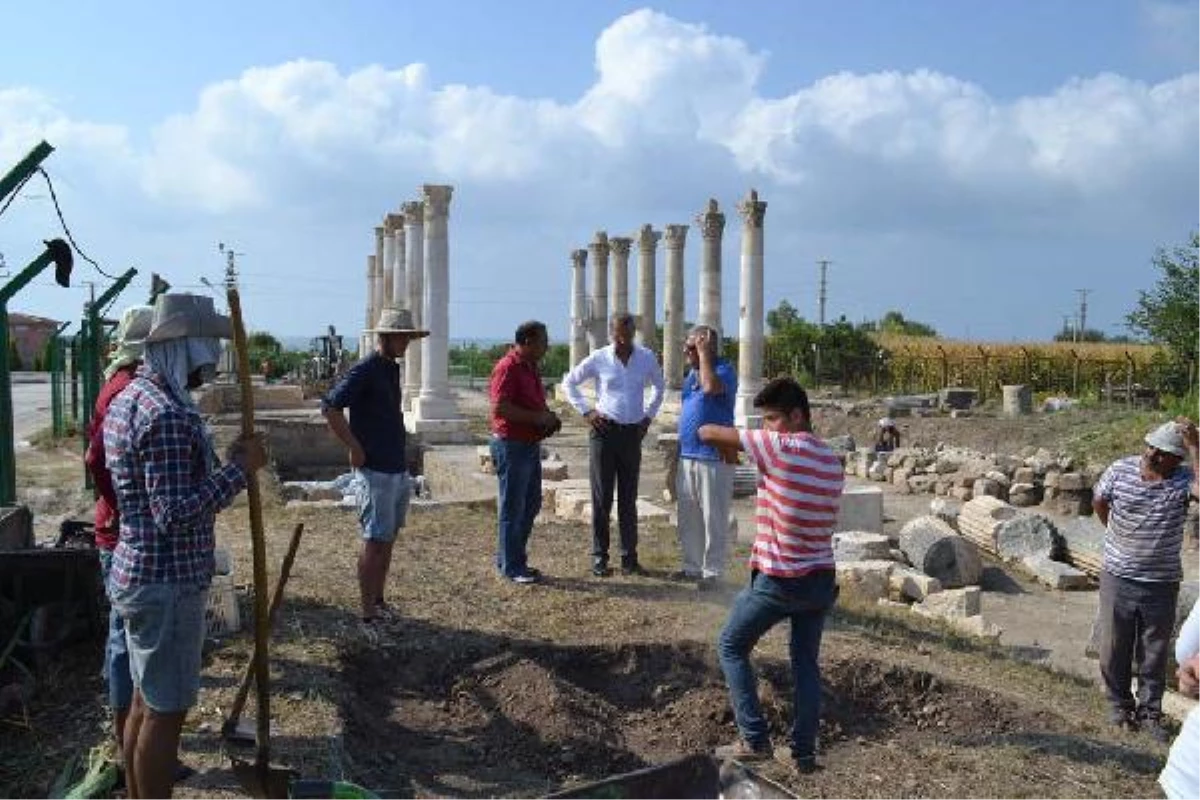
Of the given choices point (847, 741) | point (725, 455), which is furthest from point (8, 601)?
point (847, 741)

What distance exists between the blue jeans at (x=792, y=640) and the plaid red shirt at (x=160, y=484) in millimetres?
2243

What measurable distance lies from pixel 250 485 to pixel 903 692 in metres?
3.89

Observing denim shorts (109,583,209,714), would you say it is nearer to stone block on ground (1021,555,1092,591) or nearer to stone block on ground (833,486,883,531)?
stone block on ground (1021,555,1092,591)

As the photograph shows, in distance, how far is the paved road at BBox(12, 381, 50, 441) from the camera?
21.9 m

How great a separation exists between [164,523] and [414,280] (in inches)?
983

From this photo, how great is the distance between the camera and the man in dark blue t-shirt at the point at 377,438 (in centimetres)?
644

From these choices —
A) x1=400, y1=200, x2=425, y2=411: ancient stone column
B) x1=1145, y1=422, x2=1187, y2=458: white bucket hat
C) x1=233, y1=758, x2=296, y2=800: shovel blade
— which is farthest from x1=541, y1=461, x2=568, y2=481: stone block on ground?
x1=400, y1=200, x2=425, y2=411: ancient stone column

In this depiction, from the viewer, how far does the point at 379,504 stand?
645 centimetres

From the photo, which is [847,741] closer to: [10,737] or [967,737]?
[967,737]

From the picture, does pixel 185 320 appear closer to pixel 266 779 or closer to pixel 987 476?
pixel 266 779

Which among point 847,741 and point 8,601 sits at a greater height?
point 8,601

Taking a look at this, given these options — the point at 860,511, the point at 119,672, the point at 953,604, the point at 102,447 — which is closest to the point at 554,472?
the point at 860,511

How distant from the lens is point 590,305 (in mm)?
37344

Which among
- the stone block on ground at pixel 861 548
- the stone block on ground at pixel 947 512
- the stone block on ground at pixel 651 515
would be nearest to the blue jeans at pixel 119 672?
the stone block on ground at pixel 651 515
